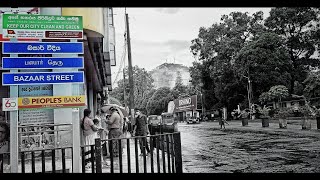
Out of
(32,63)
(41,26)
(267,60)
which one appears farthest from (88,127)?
(267,60)

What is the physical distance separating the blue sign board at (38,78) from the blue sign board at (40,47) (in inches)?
12.9

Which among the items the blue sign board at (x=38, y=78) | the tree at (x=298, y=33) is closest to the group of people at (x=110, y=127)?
the blue sign board at (x=38, y=78)

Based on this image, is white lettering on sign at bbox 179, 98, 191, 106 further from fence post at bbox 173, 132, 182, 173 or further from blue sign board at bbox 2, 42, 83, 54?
blue sign board at bbox 2, 42, 83, 54

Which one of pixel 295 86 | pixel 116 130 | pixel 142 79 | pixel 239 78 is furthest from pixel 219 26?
pixel 116 130

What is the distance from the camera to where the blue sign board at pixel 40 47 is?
4.79 meters

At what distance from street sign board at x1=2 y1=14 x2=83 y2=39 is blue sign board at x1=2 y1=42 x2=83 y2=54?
4.3 inches

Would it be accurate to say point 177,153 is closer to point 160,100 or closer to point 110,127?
point 110,127

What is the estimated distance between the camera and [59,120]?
26.4ft

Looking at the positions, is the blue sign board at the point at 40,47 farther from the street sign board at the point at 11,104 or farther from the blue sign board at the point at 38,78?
the street sign board at the point at 11,104

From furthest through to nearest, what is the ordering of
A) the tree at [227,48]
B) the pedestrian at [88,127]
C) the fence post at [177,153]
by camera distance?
the tree at [227,48], the pedestrian at [88,127], the fence post at [177,153]

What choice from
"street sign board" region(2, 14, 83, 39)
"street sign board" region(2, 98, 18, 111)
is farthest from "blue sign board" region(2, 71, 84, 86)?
"street sign board" region(2, 14, 83, 39)

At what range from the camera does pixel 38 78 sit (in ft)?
16.0

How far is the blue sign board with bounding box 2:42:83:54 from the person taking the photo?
4789 mm
